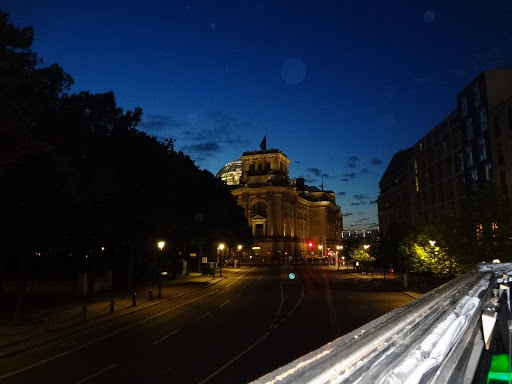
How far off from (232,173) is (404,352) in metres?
161

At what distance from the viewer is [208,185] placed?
64.4 m

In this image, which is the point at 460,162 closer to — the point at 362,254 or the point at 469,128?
the point at 469,128

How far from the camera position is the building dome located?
161 meters

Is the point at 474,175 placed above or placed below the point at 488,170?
above

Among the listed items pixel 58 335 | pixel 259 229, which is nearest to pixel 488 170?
pixel 58 335

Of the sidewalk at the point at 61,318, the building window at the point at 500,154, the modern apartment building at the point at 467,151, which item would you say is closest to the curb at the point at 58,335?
the sidewalk at the point at 61,318

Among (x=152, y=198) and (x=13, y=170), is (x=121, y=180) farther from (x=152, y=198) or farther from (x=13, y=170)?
(x=13, y=170)

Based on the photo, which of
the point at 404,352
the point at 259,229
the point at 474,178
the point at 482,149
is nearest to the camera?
the point at 404,352

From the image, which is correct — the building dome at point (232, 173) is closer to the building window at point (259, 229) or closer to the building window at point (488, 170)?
the building window at point (259, 229)

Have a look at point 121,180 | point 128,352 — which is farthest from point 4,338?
point 121,180

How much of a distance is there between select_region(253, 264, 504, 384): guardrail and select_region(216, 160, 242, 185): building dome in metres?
156

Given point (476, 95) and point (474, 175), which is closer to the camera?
point (476, 95)

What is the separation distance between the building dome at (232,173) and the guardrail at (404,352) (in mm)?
156192

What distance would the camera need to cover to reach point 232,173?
163 meters
